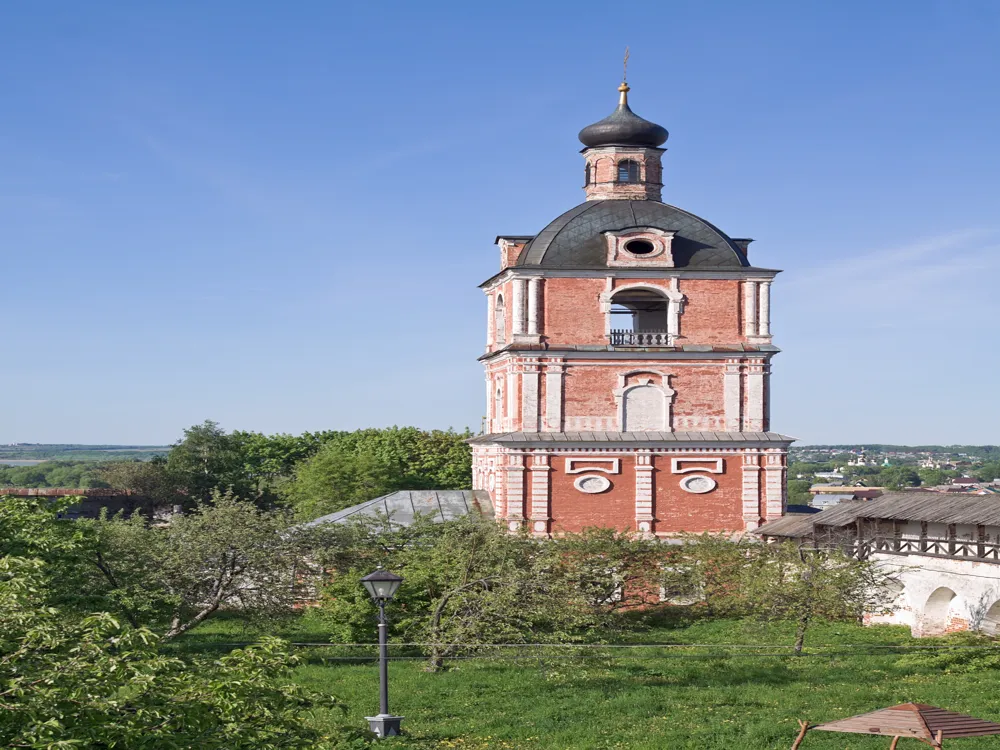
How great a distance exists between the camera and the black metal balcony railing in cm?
3288

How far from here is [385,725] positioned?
17016 mm

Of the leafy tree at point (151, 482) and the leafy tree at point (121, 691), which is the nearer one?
the leafy tree at point (121, 691)

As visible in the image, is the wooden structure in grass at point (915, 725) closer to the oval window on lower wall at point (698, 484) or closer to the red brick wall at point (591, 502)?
the red brick wall at point (591, 502)

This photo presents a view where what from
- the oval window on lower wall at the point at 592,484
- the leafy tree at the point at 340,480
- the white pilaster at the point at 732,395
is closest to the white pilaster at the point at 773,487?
the white pilaster at the point at 732,395

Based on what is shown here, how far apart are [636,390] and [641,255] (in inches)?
140

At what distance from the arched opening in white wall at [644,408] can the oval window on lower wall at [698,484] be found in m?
1.55

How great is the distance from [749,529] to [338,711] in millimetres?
16362

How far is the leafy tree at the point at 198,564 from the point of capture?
23.9 meters

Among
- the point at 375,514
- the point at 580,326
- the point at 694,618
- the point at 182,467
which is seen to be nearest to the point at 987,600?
the point at 694,618

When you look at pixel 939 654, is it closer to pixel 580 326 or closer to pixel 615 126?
pixel 580 326

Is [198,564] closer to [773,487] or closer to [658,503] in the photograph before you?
[658,503]

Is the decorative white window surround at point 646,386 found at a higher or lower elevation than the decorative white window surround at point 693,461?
higher

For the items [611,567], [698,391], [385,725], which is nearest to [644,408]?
[698,391]

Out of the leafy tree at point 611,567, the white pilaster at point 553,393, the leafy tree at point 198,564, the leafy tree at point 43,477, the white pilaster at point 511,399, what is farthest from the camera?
the leafy tree at point 43,477
